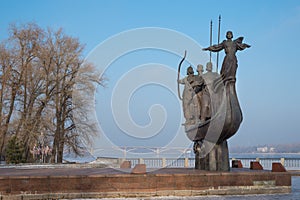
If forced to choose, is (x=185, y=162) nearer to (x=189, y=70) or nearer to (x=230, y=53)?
(x=189, y=70)

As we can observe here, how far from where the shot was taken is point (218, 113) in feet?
46.8

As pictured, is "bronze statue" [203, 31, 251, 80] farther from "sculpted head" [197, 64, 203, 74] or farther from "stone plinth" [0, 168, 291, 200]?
"stone plinth" [0, 168, 291, 200]

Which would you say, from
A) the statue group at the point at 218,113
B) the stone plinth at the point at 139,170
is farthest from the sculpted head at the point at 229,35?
the stone plinth at the point at 139,170

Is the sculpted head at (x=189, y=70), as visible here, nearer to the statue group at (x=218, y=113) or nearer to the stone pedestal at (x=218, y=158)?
the statue group at (x=218, y=113)

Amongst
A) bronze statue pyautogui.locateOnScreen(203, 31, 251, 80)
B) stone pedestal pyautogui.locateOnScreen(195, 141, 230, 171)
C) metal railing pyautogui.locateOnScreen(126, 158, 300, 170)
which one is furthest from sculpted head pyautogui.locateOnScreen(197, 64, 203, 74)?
metal railing pyautogui.locateOnScreen(126, 158, 300, 170)

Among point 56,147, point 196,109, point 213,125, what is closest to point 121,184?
point 213,125

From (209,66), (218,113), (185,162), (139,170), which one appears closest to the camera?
(139,170)

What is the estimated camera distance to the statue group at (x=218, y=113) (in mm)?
14117

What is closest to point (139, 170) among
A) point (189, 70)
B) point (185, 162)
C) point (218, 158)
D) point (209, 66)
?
point (218, 158)

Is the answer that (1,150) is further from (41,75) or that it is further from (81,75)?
(81,75)

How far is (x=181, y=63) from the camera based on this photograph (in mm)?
16625

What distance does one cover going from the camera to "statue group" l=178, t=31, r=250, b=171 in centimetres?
1412

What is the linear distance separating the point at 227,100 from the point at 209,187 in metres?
3.34

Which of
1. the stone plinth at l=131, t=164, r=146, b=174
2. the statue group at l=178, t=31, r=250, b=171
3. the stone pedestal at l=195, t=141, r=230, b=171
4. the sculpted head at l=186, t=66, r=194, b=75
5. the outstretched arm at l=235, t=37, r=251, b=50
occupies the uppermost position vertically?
the outstretched arm at l=235, t=37, r=251, b=50
